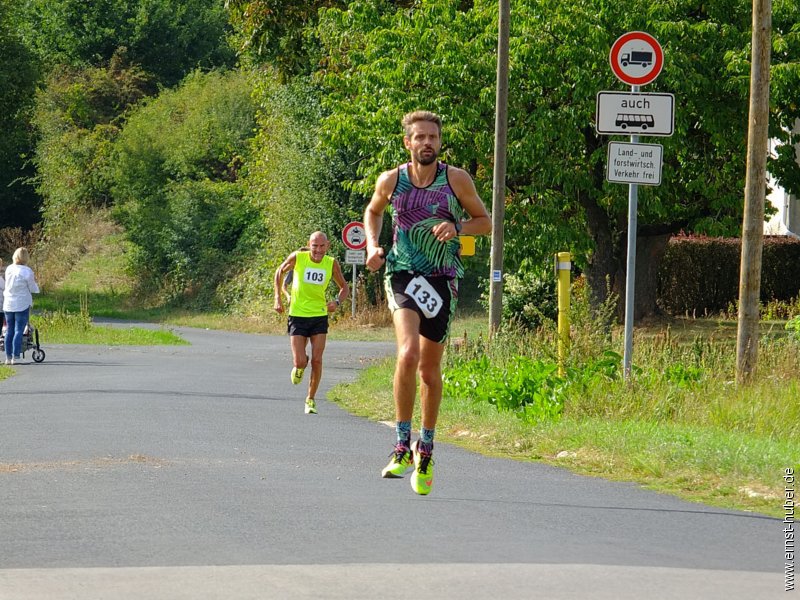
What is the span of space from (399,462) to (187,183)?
45.2 metres

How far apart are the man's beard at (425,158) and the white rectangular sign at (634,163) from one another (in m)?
5.57

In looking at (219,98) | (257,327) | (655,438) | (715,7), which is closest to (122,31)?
(219,98)

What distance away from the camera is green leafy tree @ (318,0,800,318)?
2455 centimetres

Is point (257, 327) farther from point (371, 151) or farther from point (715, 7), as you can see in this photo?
point (715, 7)

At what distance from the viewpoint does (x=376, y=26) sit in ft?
93.9

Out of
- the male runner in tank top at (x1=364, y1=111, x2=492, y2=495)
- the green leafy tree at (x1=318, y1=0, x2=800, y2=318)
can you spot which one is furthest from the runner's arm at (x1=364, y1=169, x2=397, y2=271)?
the green leafy tree at (x1=318, y1=0, x2=800, y2=318)

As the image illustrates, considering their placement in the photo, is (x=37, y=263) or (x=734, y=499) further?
(x=37, y=263)

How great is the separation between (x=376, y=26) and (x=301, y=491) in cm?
2083

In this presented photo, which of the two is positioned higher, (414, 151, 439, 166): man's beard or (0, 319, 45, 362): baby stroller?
(414, 151, 439, 166): man's beard

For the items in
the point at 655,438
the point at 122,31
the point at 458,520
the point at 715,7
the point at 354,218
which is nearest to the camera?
the point at 458,520

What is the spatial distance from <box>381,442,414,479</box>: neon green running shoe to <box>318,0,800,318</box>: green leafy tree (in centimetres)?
1680

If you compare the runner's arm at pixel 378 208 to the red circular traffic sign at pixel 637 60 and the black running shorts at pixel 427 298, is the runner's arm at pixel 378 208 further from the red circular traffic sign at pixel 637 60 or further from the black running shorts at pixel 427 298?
the red circular traffic sign at pixel 637 60

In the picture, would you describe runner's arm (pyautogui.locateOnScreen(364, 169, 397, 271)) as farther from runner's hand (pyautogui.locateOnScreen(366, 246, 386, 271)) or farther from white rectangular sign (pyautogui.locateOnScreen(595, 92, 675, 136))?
white rectangular sign (pyautogui.locateOnScreen(595, 92, 675, 136))

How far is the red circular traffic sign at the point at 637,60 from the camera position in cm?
1284
